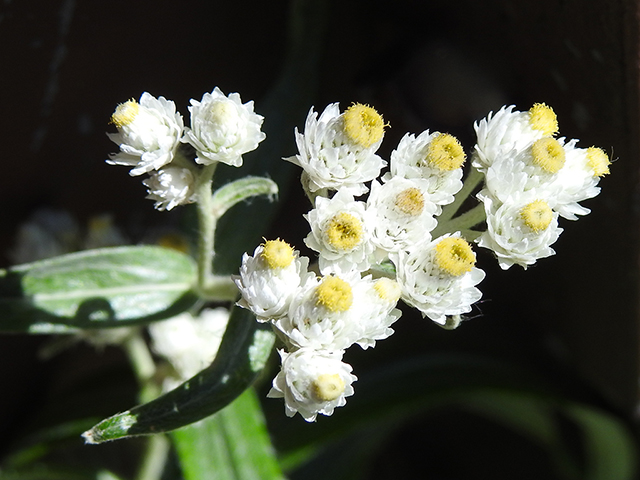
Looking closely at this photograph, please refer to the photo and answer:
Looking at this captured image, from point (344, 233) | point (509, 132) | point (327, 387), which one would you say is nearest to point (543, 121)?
point (509, 132)

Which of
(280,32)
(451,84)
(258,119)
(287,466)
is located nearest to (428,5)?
(451,84)

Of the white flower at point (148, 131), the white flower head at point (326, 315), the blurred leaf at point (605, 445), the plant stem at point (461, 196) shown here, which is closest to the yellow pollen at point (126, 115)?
the white flower at point (148, 131)

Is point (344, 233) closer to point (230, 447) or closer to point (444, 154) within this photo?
point (444, 154)

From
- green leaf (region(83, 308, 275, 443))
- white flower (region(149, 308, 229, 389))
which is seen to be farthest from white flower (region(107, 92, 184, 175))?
white flower (region(149, 308, 229, 389))

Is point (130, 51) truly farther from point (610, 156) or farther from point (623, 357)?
point (623, 357)

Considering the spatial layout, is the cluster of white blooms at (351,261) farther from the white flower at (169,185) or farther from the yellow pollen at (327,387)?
the white flower at (169,185)

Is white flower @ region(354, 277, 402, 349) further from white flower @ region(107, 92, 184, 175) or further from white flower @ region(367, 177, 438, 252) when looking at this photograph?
white flower @ region(107, 92, 184, 175)
